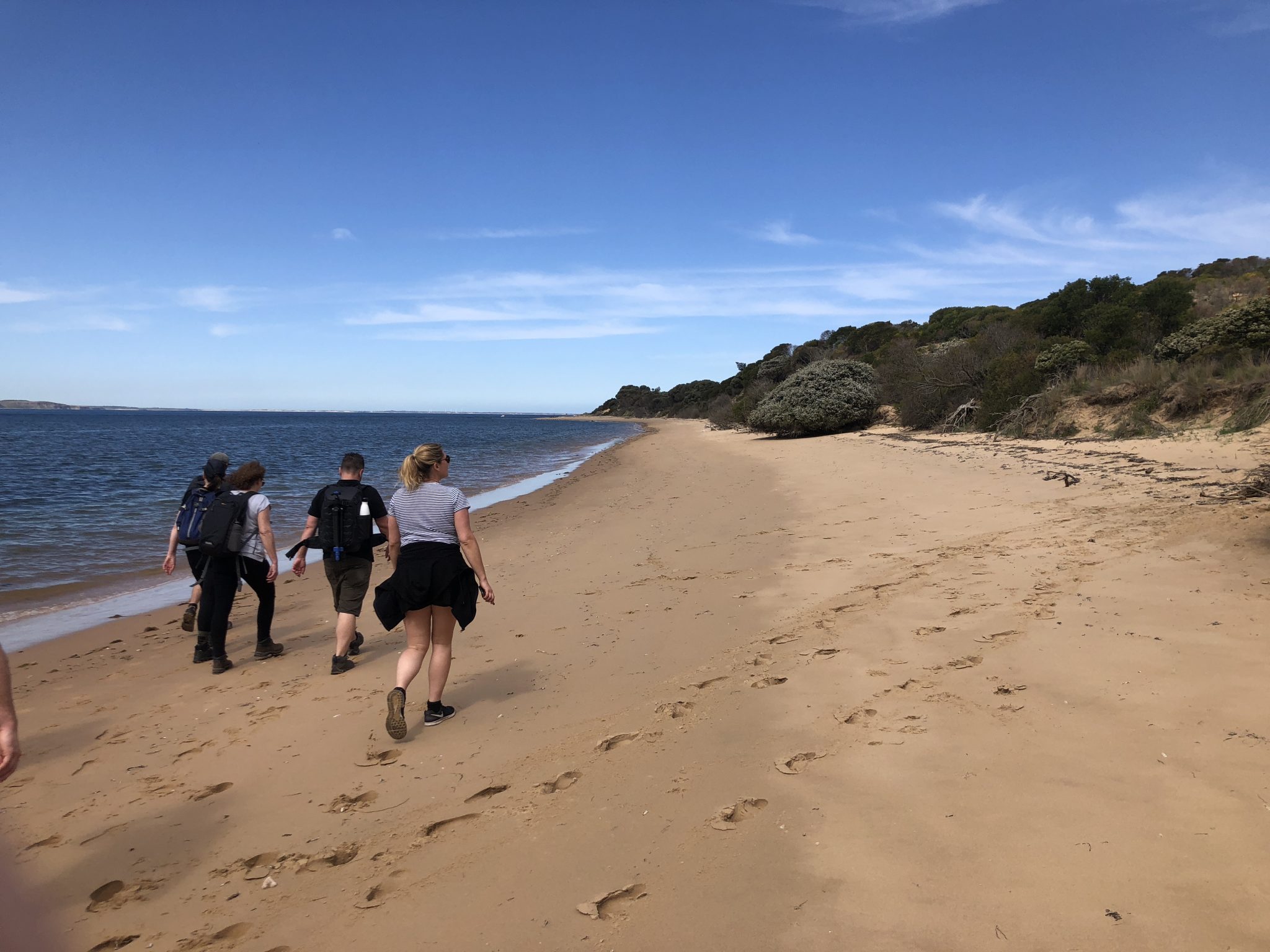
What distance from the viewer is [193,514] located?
6.04 meters

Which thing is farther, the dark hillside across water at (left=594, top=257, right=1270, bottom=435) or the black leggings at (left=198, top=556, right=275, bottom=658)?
the dark hillside across water at (left=594, top=257, right=1270, bottom=435)

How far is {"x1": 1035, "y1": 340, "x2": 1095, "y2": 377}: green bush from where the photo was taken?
19078mm

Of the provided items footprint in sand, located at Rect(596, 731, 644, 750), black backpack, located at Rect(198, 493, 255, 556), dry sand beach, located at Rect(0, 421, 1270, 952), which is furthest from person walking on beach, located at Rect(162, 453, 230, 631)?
footprint in sand, located at Rect(596, 731, 644, 750)

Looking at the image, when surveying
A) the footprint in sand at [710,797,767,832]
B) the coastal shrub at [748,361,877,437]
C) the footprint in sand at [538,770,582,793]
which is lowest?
the footprint in sand at [538,770,582,793]

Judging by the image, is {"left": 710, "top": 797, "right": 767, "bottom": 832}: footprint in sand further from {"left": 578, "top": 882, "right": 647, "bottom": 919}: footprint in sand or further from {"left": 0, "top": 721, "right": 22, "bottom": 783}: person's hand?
{"left": 0, "top": 721, "right": 22, "bottom": 783}: person's hand

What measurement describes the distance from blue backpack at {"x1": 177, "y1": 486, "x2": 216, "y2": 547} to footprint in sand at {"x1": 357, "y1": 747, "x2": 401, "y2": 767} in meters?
3.09

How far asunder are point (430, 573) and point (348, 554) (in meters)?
1.60

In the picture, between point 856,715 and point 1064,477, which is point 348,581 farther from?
point 1064,477

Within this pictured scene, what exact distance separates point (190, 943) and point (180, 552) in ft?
37.7

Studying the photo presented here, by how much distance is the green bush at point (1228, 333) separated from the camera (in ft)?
51.0

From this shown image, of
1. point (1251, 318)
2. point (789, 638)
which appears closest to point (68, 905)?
point (789, 638)

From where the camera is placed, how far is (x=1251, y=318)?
1585 centimetres

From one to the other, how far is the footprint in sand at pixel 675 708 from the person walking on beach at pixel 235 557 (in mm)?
3405

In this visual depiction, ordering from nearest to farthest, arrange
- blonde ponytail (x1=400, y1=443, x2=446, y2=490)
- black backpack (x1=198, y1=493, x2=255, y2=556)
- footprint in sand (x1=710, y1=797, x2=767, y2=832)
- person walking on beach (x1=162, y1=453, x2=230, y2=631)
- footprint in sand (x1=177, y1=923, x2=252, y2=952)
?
footprint in sand (x1=177, y1=923, x2=252, y2=952), footprint in sand (x1=710, y1=797, x2=767, y2=832), blonde ponytail (x1=400, y1=443, x2=446, y2=490), black backpack (x1=198, y1=493, x2=255, y2=556), person walking on beach (x1=162, y1=453, x2=230, y2=631)
